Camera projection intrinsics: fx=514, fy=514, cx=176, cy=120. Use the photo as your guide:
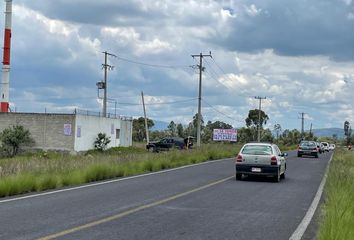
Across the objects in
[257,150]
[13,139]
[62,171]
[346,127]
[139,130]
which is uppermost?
[346,127]

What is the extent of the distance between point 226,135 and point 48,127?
30.9 meters

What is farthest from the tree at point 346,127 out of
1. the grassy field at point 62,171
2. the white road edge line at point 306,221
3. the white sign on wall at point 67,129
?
the white road edge line at point 306,221

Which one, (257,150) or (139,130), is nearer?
(257,150)

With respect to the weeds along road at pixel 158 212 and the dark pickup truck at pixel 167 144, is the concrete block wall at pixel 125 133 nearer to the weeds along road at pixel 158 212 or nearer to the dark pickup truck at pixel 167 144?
the dark pickup truck at pixel 167 144

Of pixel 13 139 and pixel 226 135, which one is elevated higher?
pixel 226 135

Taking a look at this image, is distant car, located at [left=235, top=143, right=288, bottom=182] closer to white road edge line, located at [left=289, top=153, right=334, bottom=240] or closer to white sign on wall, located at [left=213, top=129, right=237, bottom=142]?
white road edge line, located at [left=289, top=153, right=334, bottom=240]

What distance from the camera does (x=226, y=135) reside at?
75.8 meters

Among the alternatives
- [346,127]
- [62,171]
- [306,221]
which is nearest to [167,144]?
[62,171]

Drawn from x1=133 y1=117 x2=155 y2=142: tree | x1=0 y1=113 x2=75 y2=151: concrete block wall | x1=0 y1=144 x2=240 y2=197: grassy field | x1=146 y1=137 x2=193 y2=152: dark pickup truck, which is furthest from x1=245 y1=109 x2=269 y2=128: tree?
x1=0 y1=144 x2=240 y2=197: grassy field

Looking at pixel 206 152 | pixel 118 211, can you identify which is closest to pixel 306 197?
pixel 118 211

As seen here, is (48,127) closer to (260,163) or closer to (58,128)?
(58,128)

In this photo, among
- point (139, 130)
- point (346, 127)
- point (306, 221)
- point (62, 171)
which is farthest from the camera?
point (346, 127)

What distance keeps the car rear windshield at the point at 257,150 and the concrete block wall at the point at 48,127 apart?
109 feet

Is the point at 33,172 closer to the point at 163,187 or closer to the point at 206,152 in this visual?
the point at 163,187
